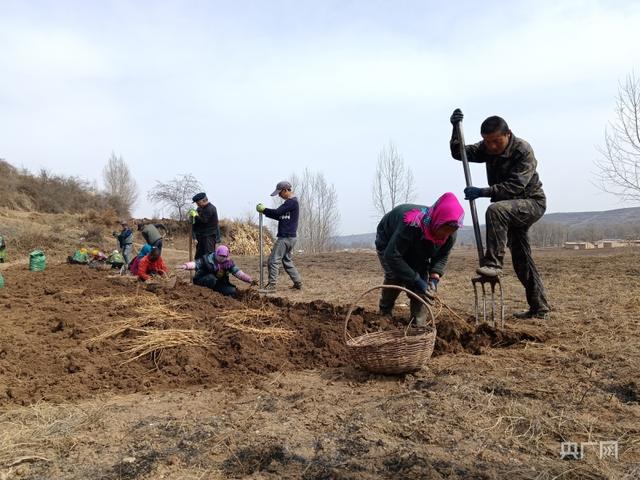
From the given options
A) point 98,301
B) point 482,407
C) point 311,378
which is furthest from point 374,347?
point 98,301

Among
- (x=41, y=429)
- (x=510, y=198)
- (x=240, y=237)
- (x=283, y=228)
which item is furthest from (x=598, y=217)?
(x=41, y=429)

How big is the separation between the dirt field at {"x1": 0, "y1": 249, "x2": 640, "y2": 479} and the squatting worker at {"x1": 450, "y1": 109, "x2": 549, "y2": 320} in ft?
1.88

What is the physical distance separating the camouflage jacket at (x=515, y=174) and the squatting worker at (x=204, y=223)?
482 centimetres

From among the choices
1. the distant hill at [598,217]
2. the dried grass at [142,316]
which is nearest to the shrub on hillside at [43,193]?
the dried grass at [142,316]

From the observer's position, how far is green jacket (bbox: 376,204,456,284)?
403 centimetres

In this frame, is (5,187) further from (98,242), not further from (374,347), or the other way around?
(374,347)

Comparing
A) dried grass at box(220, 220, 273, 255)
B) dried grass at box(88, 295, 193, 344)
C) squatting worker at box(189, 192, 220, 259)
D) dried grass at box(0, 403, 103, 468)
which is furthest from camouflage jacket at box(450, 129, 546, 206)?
dried grass at box(220, 220, 273, 255)

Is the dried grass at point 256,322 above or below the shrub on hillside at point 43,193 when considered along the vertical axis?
below

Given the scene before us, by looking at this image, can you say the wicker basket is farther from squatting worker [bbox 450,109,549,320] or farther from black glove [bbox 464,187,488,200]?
black glove [bbox 464,187,488,200]

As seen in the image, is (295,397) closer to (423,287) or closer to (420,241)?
(423,287)

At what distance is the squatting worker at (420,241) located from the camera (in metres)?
3.69

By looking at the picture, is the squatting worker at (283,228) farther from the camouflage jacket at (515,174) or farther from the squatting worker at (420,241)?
the camouflage jacket at (515,174)

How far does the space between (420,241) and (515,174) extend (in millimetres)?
1365

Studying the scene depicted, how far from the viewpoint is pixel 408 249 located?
4285 mm
